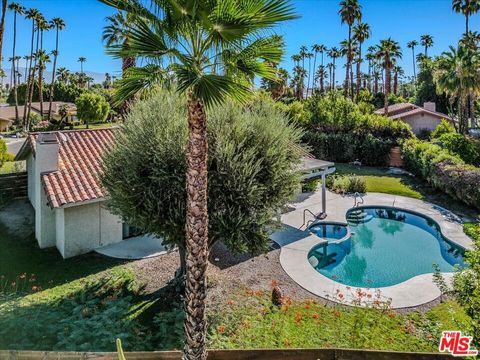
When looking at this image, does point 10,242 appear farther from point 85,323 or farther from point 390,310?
point 390,310

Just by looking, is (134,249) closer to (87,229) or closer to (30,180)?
(87,229)

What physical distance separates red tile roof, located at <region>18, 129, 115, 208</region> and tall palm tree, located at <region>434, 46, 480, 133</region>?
33703 mm

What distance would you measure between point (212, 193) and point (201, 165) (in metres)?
3.57

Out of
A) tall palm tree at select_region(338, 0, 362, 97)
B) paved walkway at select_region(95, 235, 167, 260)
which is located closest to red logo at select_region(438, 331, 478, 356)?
paved walkway at select_region(95, 235, 167, 260)

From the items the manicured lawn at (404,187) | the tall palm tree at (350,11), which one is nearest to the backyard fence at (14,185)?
the manicured lawn at (404,187)

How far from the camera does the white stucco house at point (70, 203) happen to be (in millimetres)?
13414

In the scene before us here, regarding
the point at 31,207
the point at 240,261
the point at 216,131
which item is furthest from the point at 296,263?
the point at 31,207

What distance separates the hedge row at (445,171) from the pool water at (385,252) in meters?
3.22

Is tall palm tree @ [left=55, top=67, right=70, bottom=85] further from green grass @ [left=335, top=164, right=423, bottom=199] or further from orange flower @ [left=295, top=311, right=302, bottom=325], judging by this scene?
orange flower @ [left=295, top=311, right=302, bottom=325]

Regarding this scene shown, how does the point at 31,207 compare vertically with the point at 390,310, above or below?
above

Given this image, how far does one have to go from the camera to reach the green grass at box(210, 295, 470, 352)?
342 inches

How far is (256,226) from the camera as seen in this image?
978 cm

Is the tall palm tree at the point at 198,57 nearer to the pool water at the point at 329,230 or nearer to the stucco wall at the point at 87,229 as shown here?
the stucco wall at the point at 87,229

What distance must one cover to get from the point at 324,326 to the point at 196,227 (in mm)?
5758
